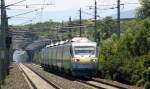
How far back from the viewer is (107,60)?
1907 inches

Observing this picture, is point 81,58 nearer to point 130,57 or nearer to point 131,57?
point 130,57

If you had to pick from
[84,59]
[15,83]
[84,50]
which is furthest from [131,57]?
[15,83]

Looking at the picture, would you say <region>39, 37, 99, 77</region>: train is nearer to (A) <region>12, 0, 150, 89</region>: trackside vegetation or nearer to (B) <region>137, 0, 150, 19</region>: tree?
(A) <region>12, 0, 150, 89</region>: trackside vegetation

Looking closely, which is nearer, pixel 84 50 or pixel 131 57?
pixel 131 57

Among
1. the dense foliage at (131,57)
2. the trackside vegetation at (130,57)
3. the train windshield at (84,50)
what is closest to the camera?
the trackside vegetation at (130,57)

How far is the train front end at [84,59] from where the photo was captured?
43.3 m

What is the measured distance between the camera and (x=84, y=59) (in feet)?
143

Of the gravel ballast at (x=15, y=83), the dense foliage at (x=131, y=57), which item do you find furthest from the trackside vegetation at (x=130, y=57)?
the gravel ballast at (x=15, y=83)

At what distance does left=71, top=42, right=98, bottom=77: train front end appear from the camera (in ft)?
142

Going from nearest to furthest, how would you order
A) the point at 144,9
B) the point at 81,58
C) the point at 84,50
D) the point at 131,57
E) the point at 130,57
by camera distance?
the point at 131,57
the point at 130,57
the point at 81,58
the point at 84,50
the point at 144,9

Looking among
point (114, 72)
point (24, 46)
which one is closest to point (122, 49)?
point (114, 72)

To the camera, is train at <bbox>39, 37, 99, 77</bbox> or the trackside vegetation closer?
the trackside vegetation

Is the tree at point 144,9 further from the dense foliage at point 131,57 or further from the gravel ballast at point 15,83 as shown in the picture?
the gravel ballast at point 15,83

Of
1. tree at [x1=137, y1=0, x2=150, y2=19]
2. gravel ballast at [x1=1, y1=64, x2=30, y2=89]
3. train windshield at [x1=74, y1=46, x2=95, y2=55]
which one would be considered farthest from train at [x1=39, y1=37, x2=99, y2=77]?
tree at [x1=137, y1=0, x2=150, y2=19]
